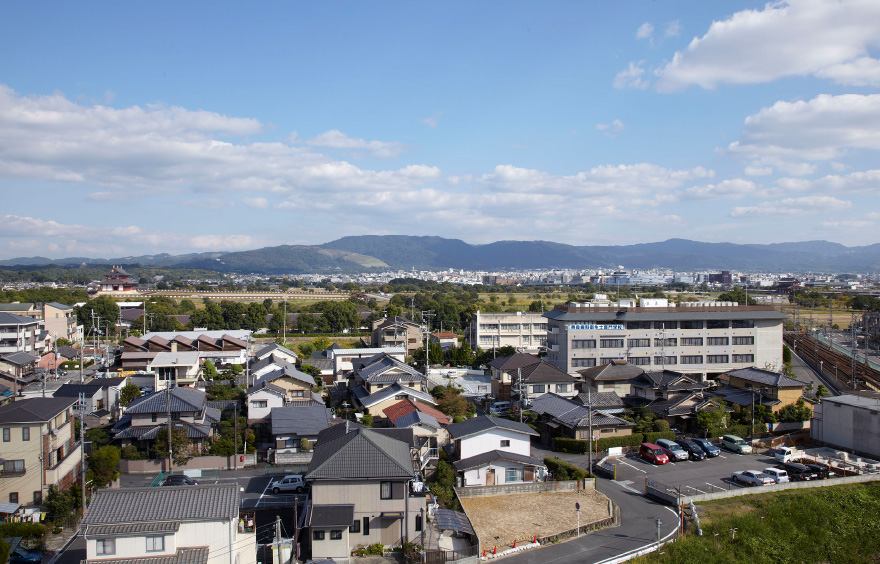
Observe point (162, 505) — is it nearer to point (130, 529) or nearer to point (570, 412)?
point (130, 529)

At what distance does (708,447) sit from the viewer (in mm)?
17625

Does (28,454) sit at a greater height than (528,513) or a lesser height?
greater

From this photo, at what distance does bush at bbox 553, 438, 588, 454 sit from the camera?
17969mm

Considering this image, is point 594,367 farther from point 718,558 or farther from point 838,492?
point 718,558

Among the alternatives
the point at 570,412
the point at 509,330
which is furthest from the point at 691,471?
the point at 509,330

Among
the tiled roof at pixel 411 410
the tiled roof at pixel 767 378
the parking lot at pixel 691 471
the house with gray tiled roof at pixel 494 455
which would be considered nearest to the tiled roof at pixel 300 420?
the tiled roof at pixel 411 410

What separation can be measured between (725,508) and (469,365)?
2057 centimetres

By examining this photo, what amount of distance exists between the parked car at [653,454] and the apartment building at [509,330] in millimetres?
20367

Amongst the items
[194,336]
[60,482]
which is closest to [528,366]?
[60,482]

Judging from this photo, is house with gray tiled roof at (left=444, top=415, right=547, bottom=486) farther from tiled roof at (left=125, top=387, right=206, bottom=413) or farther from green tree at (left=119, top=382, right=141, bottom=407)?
green tree at (left=119, top=382, right=141, bottom=407)

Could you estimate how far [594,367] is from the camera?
26.1m

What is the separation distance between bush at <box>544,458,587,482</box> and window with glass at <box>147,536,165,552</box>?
945 cm

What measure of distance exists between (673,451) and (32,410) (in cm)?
1686

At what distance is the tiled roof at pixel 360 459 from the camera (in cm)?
1130
